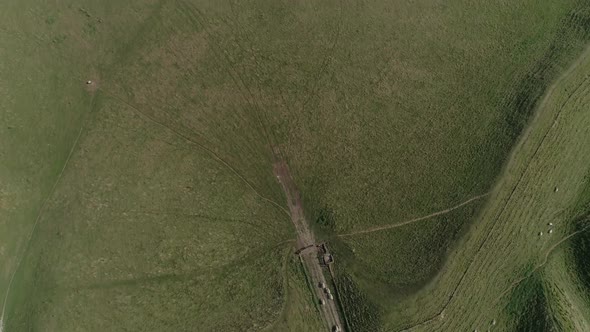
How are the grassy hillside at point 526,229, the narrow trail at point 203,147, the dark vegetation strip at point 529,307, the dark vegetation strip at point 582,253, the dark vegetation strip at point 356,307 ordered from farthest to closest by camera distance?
the dark vegetation strip at point 582,253 → the dark vegetation strip at point 529,307 → the grassy hillside at point 526,229 → the dark vegetation strip at point 356,307 → the narrow trail at point 203,147

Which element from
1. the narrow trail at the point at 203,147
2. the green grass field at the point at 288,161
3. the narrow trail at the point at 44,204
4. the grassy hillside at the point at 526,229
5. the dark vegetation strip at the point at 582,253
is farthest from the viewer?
the dark vegetation strip at the point at 582,253

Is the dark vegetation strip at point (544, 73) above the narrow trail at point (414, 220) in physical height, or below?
above

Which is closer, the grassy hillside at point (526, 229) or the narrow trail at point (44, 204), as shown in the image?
the narrow trail at point (44, 204)

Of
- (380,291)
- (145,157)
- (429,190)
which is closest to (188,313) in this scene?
(145,157)

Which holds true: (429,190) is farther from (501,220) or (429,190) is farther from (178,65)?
(178,65)

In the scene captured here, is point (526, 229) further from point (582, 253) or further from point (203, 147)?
point (203, 147)

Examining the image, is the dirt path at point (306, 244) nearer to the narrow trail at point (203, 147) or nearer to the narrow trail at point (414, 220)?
the narrow trail at point (203, 147)

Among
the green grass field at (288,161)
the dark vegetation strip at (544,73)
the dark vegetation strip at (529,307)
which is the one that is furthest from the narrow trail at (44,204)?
the dark vegetation strip at (529,307)
